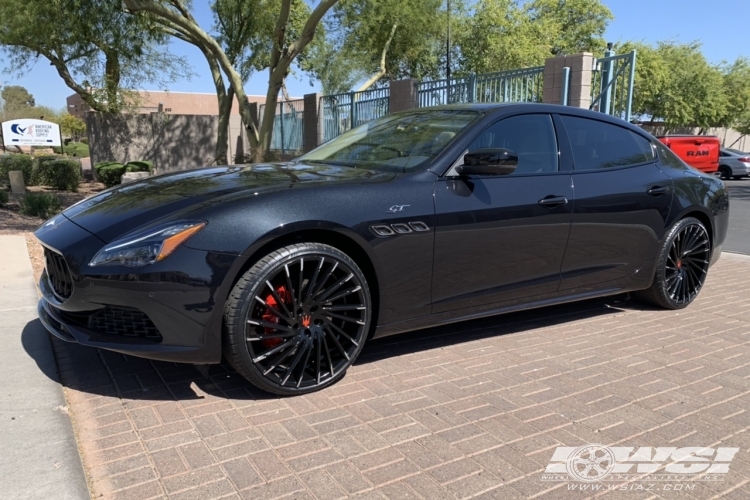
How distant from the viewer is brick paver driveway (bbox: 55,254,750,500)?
253cm

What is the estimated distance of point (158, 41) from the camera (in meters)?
16.6

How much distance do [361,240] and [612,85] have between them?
783 centimetres

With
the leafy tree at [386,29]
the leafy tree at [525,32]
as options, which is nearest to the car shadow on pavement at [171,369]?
the leafy tree at [386,29]

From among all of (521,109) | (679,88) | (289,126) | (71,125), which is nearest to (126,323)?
(521,109)

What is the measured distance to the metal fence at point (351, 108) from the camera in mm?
13711

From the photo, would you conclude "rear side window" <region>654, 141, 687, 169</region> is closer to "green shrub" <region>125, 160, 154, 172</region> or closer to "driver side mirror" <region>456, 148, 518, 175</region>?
"driver side mirror" <region>456, 148, 518, 175</region>

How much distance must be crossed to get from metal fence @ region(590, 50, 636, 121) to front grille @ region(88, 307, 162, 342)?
841cm

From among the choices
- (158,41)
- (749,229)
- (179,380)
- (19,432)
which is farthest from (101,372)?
(158,41)

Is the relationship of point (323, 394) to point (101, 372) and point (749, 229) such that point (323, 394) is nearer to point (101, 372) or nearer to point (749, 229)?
point (101, 372)

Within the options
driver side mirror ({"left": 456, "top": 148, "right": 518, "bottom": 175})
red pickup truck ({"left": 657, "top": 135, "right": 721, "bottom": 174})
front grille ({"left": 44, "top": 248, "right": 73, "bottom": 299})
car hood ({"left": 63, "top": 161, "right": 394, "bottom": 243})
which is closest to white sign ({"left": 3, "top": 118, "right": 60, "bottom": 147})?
red pickup truck ({"left": 657, "top": 135, "right": 721, "bottom": 174})

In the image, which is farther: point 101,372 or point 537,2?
point 537,2

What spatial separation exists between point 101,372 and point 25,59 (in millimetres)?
19524

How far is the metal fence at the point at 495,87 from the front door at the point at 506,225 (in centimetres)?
621

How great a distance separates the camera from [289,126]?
1980 cm
